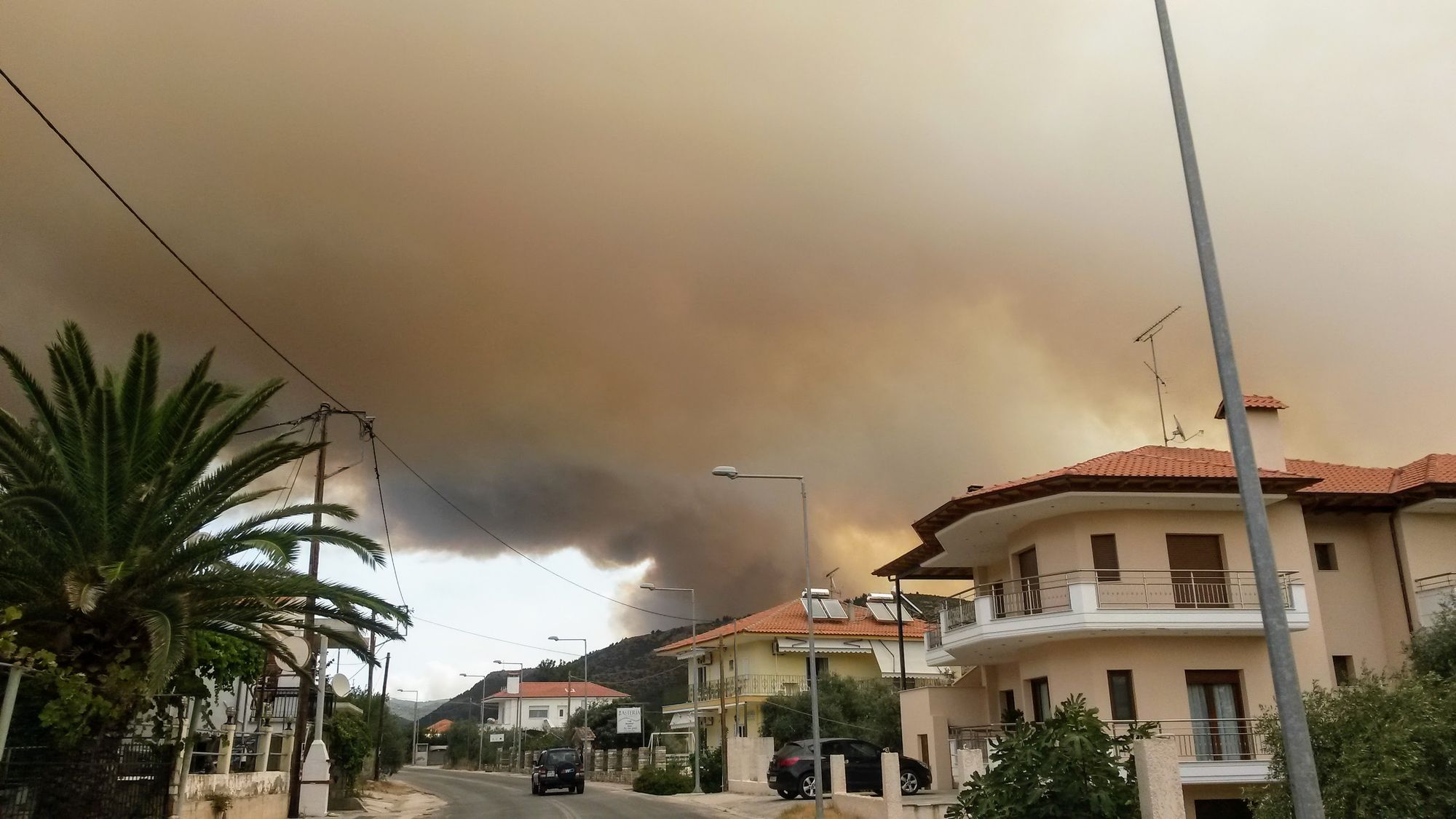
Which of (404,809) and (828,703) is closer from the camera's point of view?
(404,809)

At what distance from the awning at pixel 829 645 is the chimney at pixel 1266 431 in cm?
2832

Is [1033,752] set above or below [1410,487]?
below

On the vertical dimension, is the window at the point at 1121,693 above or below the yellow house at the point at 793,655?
below

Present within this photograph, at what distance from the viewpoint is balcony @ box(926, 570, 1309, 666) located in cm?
2342

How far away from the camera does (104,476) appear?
14055 millimetres

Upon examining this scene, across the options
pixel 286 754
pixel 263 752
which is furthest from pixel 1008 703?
pixel 286 754

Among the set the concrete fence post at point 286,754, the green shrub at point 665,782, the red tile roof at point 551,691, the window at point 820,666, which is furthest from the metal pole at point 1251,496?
the red tile roof at point 551,691

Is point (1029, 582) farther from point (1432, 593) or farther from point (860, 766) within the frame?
point (1432, 593)

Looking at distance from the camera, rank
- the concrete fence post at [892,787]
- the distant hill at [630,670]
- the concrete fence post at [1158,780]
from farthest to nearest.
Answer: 1. the distant hill at [630,670]
2. the concrete fence post at [892,787]
3. the concrete fence post at [1158,780]

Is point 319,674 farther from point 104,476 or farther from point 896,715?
point 896,715

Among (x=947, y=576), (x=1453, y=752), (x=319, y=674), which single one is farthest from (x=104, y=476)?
(x=947, y=576)

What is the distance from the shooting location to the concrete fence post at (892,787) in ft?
70.5

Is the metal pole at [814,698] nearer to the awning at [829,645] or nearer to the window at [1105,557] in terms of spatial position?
the window at [1105,557]

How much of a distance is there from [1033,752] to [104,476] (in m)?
13.0
